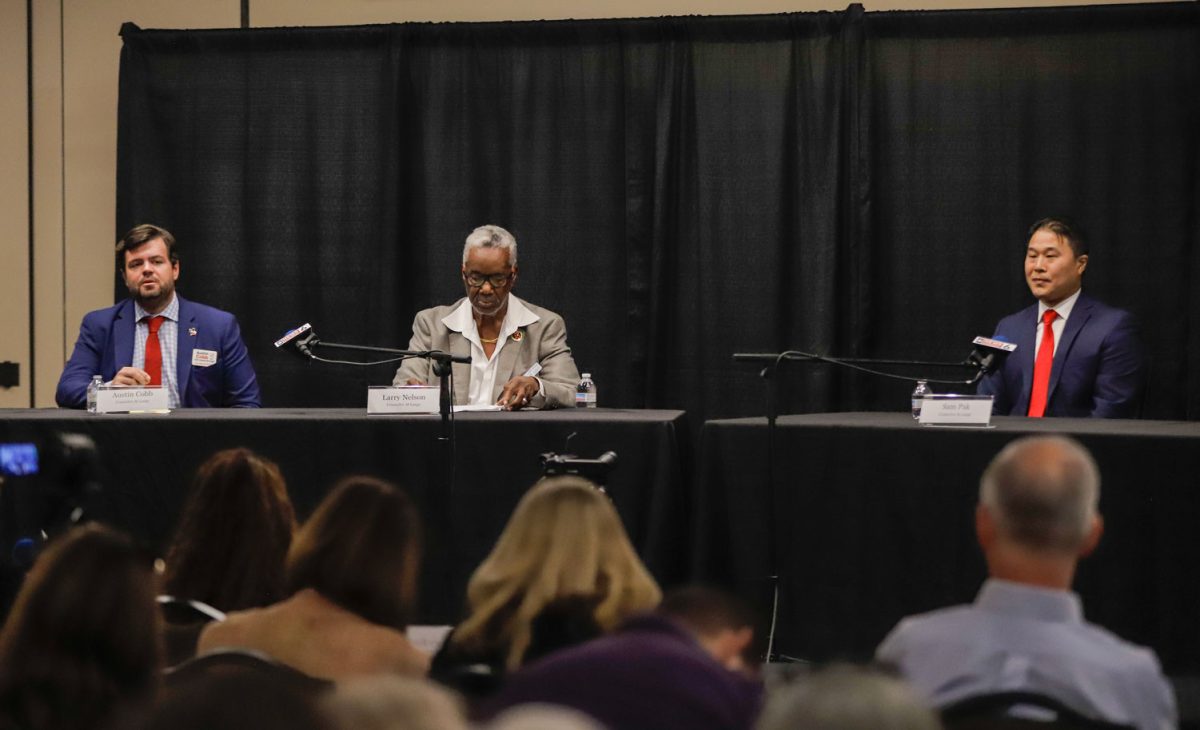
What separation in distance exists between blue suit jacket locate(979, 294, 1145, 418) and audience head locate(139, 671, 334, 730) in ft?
13.8

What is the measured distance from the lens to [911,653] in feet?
5.82

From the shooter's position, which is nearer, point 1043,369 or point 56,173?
point 1043,369

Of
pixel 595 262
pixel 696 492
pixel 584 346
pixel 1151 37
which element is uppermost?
pixel 1151 37

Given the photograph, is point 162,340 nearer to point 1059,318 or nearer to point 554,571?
point 1059,318

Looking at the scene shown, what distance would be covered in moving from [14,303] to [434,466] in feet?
11.3

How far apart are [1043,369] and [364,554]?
354 cm

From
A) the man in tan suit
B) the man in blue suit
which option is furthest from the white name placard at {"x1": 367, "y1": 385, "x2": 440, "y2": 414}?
the man in blue suit

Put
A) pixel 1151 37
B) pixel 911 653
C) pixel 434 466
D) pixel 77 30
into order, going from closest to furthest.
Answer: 1. pixel 911 653
2. pixel 434 466
3. pixel 1151 37
4. pixel 77 30

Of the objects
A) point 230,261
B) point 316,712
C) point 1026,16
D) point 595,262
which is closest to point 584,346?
point 595,262

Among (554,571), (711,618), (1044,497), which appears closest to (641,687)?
(711,618)

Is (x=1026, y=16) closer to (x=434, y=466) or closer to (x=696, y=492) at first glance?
(x=696, y=492)

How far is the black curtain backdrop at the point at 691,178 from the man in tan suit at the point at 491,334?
0.88 meters

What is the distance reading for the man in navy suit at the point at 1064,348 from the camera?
4.81 m

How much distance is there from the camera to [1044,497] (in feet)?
6.27
